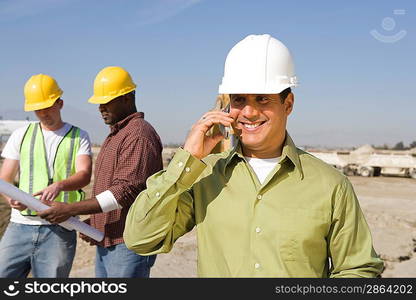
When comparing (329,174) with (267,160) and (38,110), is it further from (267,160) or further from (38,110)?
(38,110)

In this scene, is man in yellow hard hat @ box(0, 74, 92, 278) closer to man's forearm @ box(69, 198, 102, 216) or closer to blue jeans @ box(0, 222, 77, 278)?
blue jeans @ box(0, 222, 77, 278)

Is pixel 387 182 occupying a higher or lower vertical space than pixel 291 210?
lower

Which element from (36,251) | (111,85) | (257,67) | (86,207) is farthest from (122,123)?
(257,67)

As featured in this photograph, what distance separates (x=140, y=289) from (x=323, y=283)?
90cm

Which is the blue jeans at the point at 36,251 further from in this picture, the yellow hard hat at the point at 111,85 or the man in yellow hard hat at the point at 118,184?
the yellow hard hat at the point at 111,85

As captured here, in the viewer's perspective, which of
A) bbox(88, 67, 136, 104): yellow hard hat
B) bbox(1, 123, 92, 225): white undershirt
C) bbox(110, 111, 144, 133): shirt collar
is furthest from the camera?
bbox(1, 123, 92, 225): white undershirt

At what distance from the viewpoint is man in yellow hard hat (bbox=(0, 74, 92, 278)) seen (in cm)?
357

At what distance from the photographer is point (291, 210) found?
1967mm

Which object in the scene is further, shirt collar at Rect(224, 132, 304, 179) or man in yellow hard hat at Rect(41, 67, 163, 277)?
man in yellow hard hat at Rect(41, 67, 163, 277)

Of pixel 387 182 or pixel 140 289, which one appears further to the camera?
pixel 387 182

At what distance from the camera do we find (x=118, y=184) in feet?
10.6

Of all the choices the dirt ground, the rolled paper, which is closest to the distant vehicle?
the dirt ground

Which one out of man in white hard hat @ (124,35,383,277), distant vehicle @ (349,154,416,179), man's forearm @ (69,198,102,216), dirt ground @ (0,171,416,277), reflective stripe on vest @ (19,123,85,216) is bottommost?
distant vehicle @ (349,154,416,179)

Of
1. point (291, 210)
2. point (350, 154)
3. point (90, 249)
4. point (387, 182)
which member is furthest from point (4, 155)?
point (350, 154)
